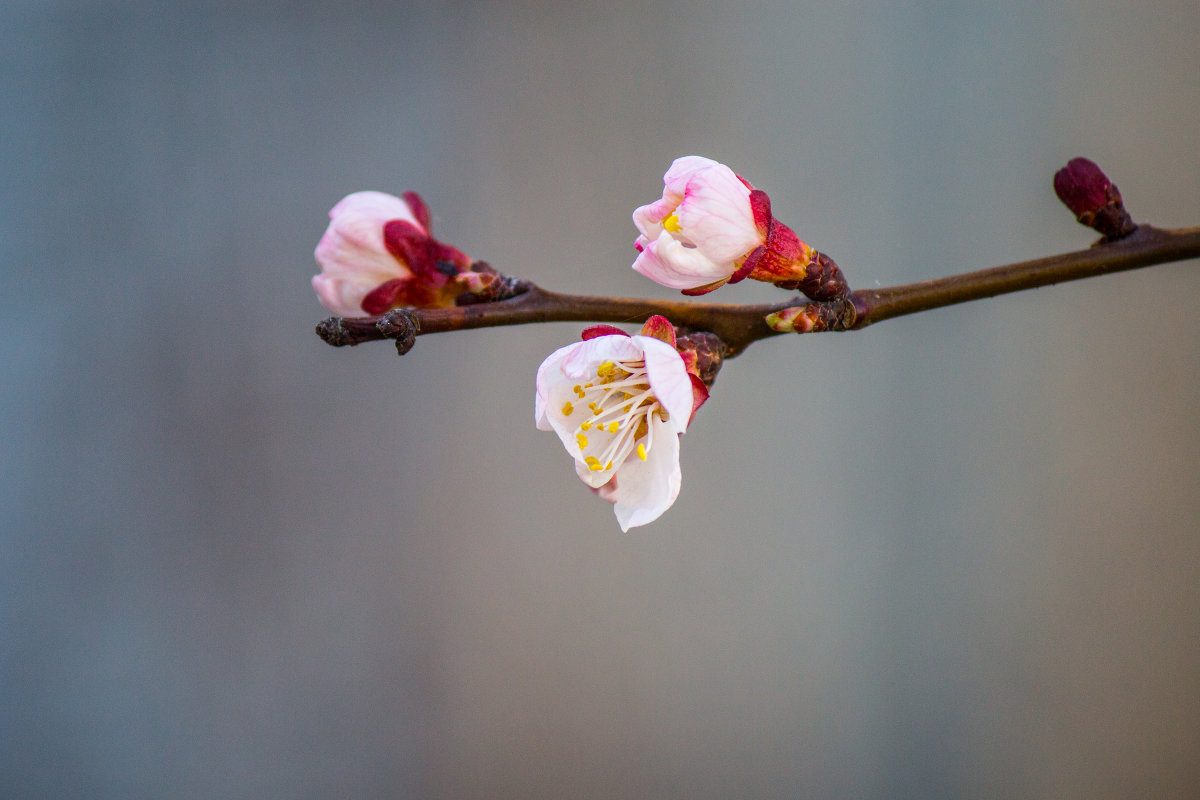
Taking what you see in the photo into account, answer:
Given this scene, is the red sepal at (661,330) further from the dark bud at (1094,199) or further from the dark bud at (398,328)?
the dark bud at (1094,199)

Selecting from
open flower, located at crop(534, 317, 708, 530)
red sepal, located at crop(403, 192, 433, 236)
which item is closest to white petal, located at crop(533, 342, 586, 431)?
open flower, located at crop(534, 317, 708, 530)

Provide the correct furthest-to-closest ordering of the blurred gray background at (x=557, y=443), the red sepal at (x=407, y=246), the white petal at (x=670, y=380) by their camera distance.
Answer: the blurred gray background at (x=557, y=443)
the red sepal at (x=407, y=246)
the white petal at (x=670, y=380)

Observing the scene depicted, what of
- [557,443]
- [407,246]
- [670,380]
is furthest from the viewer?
[557,443]

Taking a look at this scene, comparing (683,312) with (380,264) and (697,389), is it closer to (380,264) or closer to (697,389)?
(697,389)

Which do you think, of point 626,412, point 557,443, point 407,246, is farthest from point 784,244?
point 557,443

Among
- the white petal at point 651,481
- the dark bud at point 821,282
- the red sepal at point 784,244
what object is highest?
the red sepal at point 784,244

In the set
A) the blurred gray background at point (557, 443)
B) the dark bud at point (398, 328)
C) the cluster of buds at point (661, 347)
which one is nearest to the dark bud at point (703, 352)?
the cluster of buds at point (661, 347)
